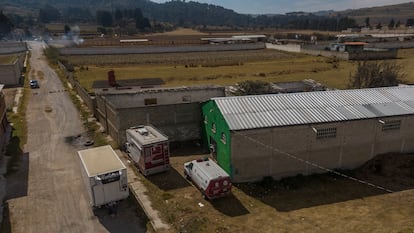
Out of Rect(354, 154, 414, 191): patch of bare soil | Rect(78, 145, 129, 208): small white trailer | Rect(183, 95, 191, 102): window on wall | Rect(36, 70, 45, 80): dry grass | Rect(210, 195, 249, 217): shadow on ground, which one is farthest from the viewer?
Rect(36, 70, 45, 80): dry grass

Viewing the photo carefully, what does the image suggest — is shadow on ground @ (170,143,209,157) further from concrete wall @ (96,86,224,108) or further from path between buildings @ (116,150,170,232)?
concrete wall @ (96,86,224,108)

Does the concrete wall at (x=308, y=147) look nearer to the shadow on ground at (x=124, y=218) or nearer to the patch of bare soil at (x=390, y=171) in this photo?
the patch of bare soil at (x=390, y=171)

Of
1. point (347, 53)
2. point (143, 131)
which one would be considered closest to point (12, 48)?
point (347, 53)

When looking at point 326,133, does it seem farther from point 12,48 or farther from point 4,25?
point 4,25

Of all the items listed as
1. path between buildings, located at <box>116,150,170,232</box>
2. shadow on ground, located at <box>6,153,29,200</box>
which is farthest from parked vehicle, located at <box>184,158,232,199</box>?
shadow on ground, located at <box>6,153,29,200</box>

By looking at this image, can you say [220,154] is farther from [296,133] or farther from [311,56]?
[311,56]

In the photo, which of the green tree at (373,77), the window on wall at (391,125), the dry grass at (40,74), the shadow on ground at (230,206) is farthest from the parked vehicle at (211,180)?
the dry grass at (40,74)

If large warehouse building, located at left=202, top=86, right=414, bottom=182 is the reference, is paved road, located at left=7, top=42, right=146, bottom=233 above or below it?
below
